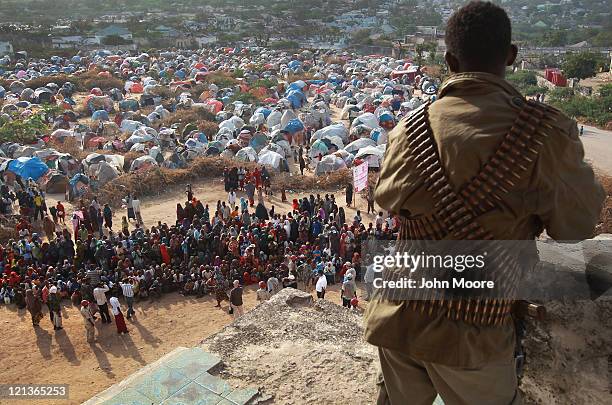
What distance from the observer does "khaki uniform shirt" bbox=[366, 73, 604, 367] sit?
5.51 feet

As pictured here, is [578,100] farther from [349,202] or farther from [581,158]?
[581,158]

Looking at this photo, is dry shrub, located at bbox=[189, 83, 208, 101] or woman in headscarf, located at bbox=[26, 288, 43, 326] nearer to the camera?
woman in headscarf, located at bbox=[26, 288, 43, 326]

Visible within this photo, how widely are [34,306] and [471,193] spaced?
9.40 meters

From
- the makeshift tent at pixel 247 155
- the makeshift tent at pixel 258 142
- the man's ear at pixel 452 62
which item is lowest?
the makeshift tent at pixel 247 155

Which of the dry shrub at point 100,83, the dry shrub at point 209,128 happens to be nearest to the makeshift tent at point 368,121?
the dry shrub at point 209,128

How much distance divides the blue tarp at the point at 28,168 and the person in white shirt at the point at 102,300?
27.7 feet

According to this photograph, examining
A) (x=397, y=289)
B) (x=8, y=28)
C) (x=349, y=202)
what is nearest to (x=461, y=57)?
(x=397, y=289)

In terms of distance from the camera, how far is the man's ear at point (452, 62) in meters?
1.83

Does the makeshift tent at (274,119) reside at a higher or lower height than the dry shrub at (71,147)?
higher

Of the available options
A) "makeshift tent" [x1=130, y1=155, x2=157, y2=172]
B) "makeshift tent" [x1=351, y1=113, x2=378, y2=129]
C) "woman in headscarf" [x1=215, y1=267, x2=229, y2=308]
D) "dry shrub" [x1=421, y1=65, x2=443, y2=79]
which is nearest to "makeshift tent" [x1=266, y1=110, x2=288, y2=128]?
"makeshift tent" [x1=351, y1=113, x2=378, y2=129]

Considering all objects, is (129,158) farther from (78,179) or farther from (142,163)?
(78,179)

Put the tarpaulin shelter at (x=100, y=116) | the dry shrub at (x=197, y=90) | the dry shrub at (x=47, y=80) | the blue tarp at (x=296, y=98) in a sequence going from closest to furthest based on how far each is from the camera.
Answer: the tarpaulin shelter at (x=100, y=116), the blue tarp at (x=296, y=98), the dry shrub at (x=197, y=90), the dry shrub at (x=47, y=80)

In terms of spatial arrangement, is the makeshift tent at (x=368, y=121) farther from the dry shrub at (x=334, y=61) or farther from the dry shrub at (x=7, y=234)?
the dry shrub at (x=334, y=61)

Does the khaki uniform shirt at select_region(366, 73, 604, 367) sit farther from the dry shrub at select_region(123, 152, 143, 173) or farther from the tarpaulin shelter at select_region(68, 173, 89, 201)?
the dry shrub at select_region(123, 152, 143, 173)
